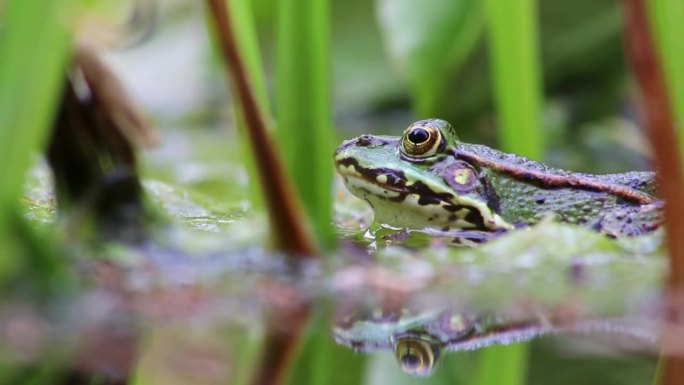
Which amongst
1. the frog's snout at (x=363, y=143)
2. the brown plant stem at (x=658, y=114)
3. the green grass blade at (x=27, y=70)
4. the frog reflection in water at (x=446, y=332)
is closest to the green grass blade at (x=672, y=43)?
the brown plant stem at (x=658, y=114)

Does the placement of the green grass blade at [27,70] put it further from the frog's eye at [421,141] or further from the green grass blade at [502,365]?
the frog's eye at [421,141]

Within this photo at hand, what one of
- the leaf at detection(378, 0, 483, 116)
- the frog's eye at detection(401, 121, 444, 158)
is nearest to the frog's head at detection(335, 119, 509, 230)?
the frog's eye at detection(401, 121, 444, 158)

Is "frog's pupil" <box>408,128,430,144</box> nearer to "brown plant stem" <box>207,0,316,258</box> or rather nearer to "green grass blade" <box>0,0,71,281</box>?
"brown plant stem" <box>207,0,316,258</box>

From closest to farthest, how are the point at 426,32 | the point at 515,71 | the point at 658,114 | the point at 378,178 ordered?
the point at 658,114, the point at 515,71, the point at 378,178, the point at 426,32

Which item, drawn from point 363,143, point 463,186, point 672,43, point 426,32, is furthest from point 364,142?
point 672,43

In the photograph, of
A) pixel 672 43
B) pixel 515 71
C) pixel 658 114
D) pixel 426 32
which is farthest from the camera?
pixel 426 32

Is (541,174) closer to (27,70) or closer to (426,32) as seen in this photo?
(426,32)

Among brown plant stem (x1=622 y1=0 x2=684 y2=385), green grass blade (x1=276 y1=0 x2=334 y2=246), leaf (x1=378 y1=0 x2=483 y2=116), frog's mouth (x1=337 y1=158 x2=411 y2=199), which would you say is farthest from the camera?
leaf (x1=378 y1=0 x2=483 y2=116)
